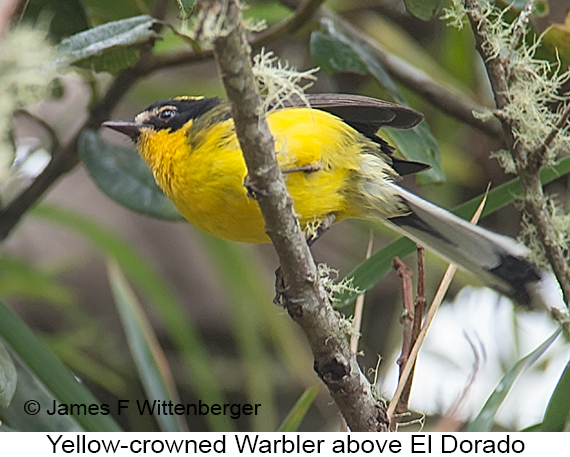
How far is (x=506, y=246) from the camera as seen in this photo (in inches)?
57.6

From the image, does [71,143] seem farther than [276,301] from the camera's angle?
Yes

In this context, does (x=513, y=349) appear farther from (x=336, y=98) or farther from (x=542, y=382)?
(x=336, y=98)

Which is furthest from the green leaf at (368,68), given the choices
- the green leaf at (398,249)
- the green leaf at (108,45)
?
the green leaf at (108,45)

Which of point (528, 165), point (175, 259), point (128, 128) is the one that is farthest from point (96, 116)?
point (175, 259)

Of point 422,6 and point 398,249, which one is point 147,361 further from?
point 422,6

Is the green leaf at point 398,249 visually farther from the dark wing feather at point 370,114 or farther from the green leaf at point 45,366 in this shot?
the green leaf at point 45,366

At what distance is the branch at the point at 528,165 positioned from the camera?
4.13 feet

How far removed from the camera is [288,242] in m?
0.93

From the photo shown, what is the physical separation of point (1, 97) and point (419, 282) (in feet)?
1.87

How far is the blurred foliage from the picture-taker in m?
1.36

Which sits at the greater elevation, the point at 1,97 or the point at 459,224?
the point at 1,97

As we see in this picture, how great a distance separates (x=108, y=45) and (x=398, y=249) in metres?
0.64

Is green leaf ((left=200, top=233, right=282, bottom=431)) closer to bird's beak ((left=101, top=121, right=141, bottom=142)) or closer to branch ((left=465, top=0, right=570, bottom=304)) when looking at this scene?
bird's beak ((left=101, top=121, right=141, bottom=142))

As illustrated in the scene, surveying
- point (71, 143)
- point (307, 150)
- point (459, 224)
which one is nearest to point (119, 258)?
point (71, 143)
